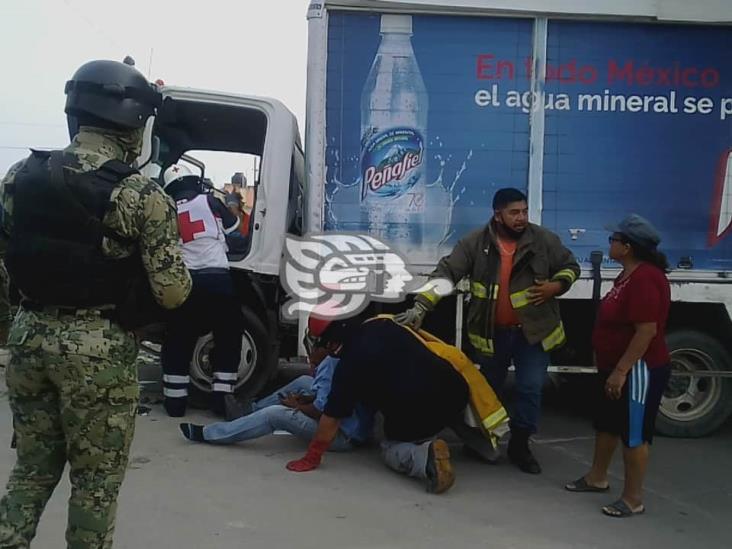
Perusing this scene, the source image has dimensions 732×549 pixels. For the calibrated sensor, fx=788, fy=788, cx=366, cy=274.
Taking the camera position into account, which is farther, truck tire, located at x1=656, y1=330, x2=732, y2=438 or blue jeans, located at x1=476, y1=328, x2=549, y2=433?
truck tire, located at x1=656, y1=330, x2=732, y2=438

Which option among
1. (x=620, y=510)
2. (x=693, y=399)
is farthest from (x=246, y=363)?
(x=693, y=399)

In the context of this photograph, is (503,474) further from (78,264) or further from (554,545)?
(78,264)

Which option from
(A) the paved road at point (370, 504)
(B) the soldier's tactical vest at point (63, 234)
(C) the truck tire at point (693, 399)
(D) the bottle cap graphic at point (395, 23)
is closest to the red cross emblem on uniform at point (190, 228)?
(A) the paved road at point (370, 504)

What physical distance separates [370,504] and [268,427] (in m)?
0.96

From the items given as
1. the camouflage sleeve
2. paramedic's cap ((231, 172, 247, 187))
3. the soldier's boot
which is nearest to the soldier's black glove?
the soldier's boot

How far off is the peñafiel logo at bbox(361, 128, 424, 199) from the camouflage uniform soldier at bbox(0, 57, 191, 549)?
8.47ft

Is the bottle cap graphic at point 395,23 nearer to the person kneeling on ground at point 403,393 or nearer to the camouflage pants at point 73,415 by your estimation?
the person kneeling on ground at point 403,393

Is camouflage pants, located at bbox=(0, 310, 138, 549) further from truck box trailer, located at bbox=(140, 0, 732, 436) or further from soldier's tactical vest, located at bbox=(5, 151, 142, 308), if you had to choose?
truck box trailer, located at bbox=(140, 0, 732, 436)

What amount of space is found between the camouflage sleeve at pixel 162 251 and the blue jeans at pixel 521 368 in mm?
2565

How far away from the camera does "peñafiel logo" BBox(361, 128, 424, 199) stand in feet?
16.9

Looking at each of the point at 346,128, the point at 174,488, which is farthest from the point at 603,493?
the point at 346,128

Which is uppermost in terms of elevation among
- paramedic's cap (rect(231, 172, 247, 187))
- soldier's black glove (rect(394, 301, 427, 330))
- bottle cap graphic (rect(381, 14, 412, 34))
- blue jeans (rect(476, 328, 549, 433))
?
bottle cap graphic (rect(381, 14, 412, 34))

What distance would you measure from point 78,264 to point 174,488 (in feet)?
6.62

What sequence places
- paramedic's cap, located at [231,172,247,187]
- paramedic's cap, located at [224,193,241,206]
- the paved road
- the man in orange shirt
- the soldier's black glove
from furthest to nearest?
paramedic's cap, located at [231,172,247,187] → paramedic's cap, located at [224,193,241,206] → the man in orange shirt → the soldier's black glove → the paved road
